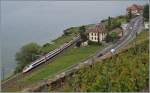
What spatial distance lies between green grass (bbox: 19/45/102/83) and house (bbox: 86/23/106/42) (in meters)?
0.17

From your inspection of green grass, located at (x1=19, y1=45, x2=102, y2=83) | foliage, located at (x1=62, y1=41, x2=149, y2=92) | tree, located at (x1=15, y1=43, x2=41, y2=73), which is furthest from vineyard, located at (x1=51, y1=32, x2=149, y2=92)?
tree, located at (x1=15, y1=43, x2=41, y2=73)

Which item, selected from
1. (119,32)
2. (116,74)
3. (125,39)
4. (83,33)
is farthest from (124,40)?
(116,74)

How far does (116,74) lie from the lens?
444 centimetres

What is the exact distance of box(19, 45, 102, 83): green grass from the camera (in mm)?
6023

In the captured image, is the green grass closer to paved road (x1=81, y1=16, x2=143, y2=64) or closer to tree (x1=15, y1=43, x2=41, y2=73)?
paved road (x1=81, y1=16, x2=143, y2=64)

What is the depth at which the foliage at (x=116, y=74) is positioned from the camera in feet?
12.7

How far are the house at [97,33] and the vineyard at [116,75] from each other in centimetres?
169

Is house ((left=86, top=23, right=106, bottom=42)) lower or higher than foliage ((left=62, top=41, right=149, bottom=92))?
higher

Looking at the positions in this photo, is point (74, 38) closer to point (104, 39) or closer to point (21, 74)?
point (104, 39)

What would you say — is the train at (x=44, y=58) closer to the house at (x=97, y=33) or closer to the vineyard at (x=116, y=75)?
the house at (x=97, y=33)

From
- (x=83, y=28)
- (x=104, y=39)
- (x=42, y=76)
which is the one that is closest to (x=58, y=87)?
(x=42, y=76)

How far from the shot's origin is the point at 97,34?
758cm

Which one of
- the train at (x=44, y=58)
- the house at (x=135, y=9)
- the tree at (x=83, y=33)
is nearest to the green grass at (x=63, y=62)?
the train at (x=44, y=58)

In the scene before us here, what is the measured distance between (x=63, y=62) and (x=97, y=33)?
126 cm
